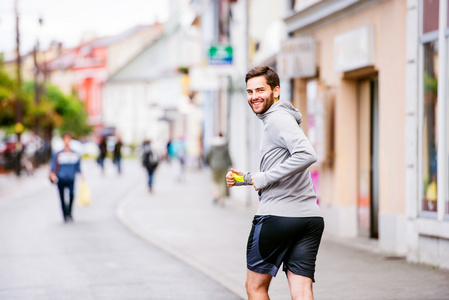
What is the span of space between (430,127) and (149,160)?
16.4 meters

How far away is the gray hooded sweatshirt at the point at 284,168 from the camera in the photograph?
473 centimetres

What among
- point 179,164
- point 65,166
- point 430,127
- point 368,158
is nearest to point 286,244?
point 430,127

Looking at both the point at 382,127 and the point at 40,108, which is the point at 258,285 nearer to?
the point at 382,127

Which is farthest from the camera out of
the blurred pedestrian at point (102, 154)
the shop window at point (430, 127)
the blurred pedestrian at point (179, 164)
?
the blurred pedestrian at point (102, 154)

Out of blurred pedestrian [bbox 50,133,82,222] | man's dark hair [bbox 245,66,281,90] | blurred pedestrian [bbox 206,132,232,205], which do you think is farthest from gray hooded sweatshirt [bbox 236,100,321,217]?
blurred pedestrian [bbox 206,132,232,205]

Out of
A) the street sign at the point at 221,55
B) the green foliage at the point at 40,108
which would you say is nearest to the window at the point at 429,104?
the street sign at the point at 221,55

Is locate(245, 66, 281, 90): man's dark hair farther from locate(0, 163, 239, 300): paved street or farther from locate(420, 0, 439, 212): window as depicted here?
locate(420, 0, 439, 212): window

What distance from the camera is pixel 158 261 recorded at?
10.7 meters

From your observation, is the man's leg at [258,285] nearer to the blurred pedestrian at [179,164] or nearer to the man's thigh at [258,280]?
the man's thigh at [258,280]

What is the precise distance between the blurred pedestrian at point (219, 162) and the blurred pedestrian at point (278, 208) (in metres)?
15.4

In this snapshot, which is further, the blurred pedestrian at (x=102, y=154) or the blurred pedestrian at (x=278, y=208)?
the blurred pedestrian at (x=102, y=154)

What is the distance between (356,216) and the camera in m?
13.5

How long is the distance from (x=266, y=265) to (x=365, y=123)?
8.60m

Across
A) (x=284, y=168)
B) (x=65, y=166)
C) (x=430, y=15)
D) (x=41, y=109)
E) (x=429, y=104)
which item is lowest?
(x=65, y=166)
